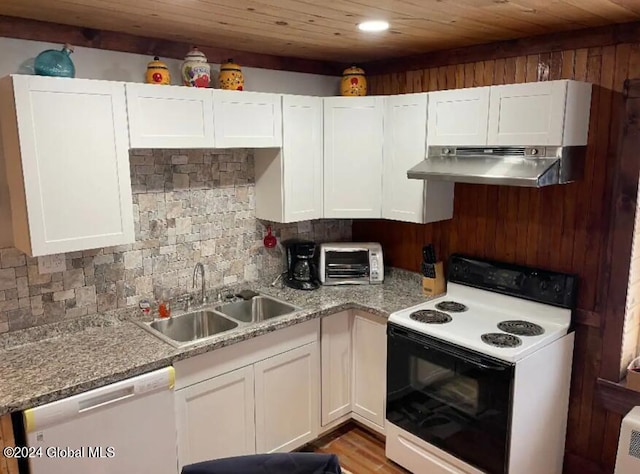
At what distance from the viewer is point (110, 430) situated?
2002mm

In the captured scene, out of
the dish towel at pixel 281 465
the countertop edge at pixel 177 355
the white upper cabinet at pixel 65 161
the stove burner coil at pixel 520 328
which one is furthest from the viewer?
the stove burner coil at pixel 520 328

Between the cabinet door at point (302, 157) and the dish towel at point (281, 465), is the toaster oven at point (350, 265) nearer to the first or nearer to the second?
A: the cabinet door at point (302, 157)

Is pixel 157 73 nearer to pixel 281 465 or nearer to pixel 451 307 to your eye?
pixel 281 465

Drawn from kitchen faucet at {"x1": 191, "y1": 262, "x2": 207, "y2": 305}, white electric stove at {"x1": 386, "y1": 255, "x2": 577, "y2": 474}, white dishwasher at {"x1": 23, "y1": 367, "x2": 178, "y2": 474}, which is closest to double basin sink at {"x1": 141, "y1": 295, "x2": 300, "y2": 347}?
kitchen faucet at {"x1": 191, "y1": 262, "x2": 207, "y2": 305}

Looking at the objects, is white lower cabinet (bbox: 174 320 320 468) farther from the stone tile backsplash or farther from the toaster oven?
the stone tile backsplash

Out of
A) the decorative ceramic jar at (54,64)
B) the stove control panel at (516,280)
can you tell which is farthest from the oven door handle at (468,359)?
the decorative ceramic jar at (54,64)

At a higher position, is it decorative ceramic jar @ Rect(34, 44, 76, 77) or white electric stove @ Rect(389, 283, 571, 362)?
decorative ceramic jar @ Rect(34, 44, 76, 77)

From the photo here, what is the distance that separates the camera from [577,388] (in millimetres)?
2549

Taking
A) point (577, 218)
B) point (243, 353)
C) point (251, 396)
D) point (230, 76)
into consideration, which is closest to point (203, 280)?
point (243, 353)

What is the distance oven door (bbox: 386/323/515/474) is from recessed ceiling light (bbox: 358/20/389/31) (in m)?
1.49

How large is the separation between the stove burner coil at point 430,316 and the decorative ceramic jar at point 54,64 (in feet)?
6.62

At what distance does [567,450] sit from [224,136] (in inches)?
97.0

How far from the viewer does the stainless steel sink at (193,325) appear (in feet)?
8.69

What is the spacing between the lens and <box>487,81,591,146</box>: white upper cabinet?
2.23m
